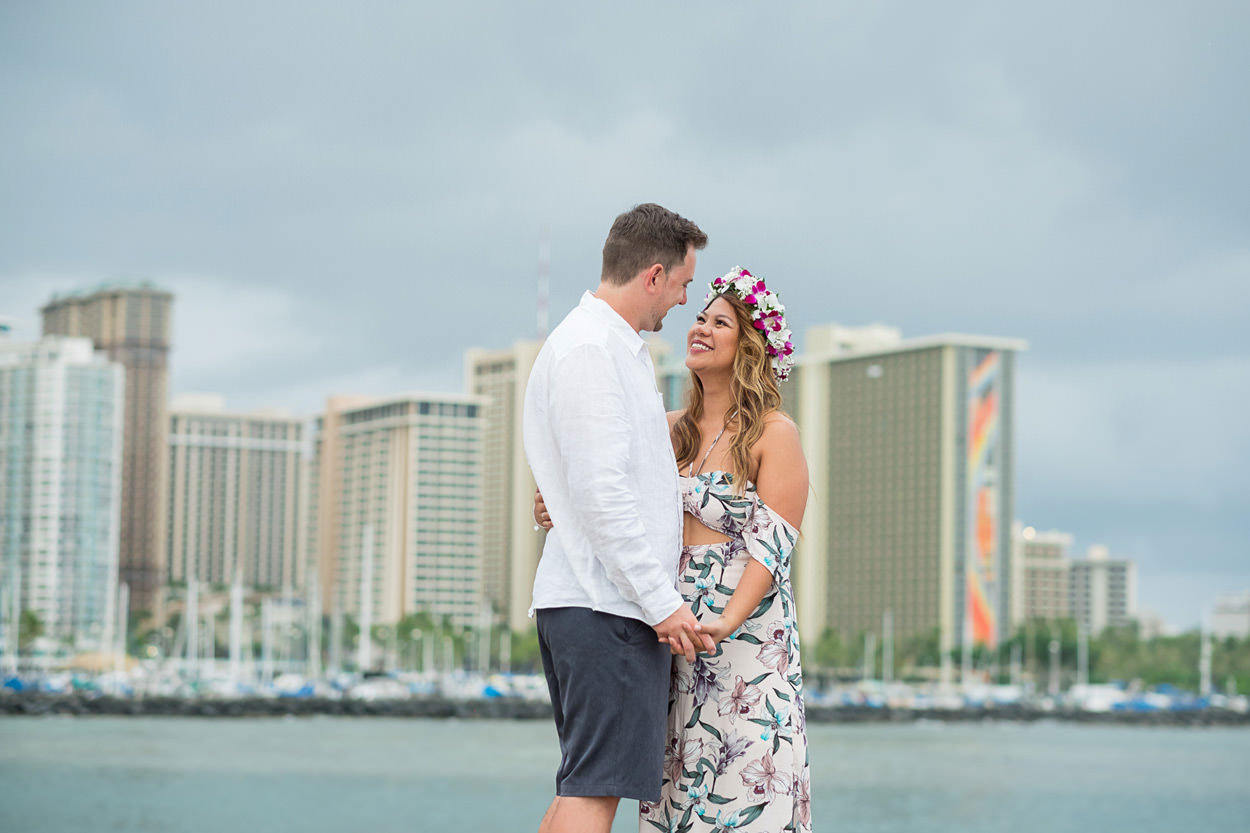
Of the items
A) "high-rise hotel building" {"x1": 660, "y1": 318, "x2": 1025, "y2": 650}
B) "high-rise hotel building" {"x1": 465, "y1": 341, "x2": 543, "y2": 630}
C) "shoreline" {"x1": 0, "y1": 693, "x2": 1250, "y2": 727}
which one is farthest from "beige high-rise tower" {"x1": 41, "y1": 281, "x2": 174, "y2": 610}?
"shoreline" {"x1": 0, "y1": 693, "x2": 1250, "y2": 727}

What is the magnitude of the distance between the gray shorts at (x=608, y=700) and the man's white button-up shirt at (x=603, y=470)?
6 cm

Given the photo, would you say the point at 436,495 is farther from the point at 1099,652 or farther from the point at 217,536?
the point at 1099,652

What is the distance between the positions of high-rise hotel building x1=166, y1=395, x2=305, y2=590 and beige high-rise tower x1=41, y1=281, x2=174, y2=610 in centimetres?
2627

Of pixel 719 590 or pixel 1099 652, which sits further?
pixel 1099 652

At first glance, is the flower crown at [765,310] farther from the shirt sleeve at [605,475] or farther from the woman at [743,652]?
the shirt sleeve at [605,475]

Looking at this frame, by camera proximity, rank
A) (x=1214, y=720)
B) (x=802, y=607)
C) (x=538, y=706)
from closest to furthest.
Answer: (x=538, y=706)
(x=1214, y=720)
(x=802, y=607)

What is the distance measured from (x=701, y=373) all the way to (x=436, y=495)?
5899 inches

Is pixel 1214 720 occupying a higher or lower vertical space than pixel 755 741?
lower

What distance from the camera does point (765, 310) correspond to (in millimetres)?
5191

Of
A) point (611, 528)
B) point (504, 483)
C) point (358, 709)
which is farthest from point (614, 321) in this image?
point (504, 483)

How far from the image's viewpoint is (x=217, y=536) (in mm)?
186625

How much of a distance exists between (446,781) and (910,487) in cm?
9477

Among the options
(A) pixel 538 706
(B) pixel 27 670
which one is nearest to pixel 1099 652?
(A) pixel 538 706

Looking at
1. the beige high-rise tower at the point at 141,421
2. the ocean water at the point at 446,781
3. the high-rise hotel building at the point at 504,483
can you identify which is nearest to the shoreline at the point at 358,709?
the ocean water at the point at 446,781
